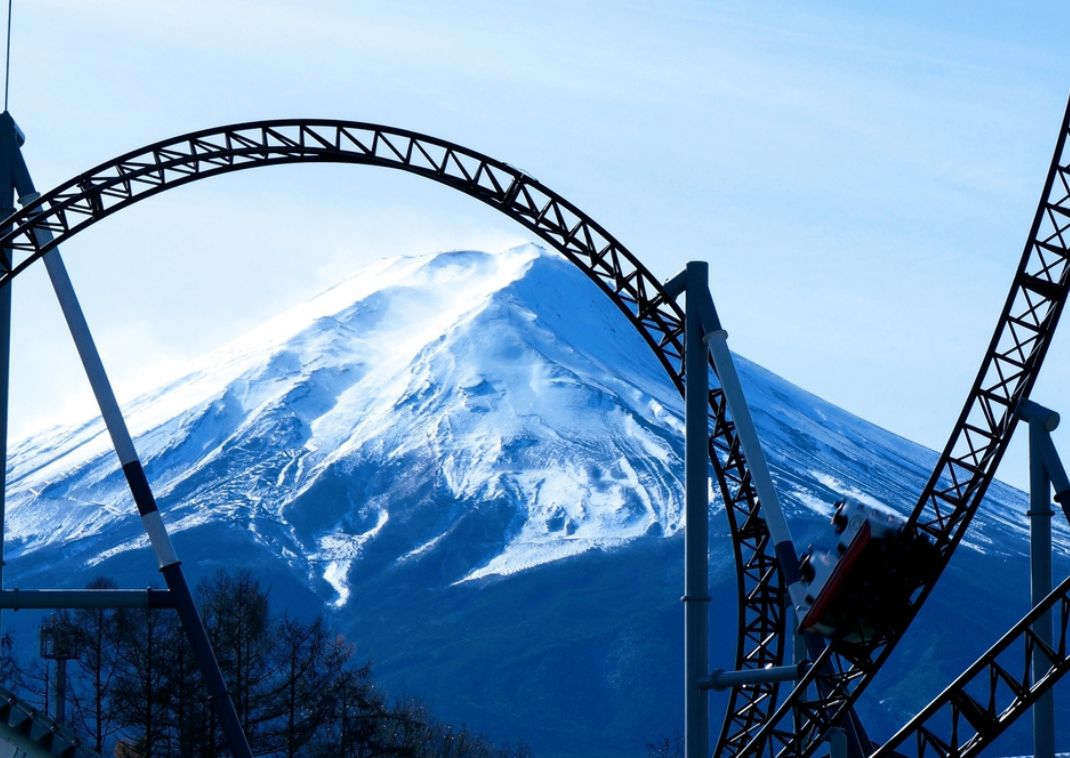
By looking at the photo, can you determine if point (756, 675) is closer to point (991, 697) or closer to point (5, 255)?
point (991, 697)

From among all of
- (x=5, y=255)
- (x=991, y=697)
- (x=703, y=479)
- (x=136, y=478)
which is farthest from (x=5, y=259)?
(x=991, y=697)

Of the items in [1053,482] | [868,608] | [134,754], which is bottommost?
[134,754]

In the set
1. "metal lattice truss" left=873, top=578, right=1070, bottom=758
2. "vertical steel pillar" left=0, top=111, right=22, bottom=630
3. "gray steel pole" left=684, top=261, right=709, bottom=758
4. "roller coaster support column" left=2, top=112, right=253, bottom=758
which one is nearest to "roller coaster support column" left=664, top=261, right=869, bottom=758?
"gray steel pole" left=684, top=261, right=709, bottom=758

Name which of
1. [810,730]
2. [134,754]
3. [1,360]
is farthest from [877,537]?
[134,754]

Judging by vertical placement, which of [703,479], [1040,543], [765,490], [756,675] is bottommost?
[756,675]

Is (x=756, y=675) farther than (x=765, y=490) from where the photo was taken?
No

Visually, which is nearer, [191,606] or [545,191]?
[191,606]

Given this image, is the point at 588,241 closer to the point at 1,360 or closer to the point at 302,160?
the point at 302,160

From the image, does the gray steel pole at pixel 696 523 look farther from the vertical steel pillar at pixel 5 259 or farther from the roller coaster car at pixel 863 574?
the vertical steel pillar at pixel 5 259
